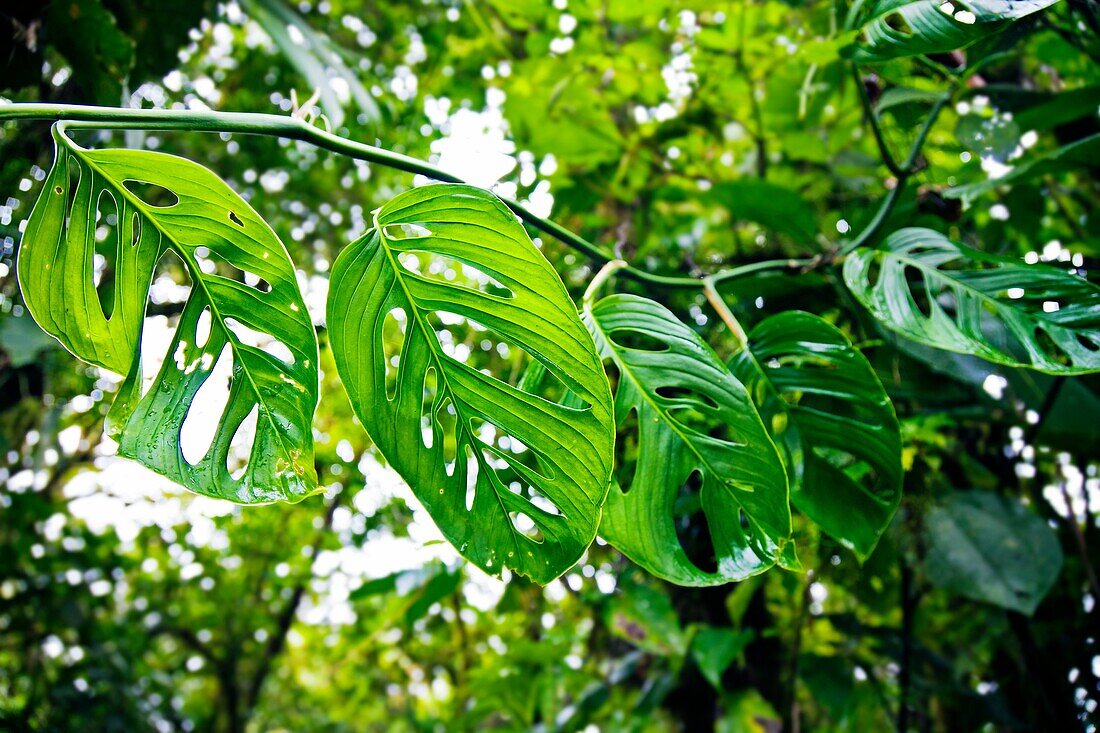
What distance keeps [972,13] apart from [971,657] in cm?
147

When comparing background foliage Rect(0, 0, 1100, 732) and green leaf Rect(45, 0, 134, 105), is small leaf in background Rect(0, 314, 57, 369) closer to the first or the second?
background foliage Rect(0, 0, 1100, 732)

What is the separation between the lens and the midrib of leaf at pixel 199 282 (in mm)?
432

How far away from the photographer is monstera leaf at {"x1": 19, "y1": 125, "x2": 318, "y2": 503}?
431mm

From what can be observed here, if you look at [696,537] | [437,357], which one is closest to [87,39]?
[437,357]

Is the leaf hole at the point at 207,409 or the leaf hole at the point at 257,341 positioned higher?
the leaf hole at the point at 257,341

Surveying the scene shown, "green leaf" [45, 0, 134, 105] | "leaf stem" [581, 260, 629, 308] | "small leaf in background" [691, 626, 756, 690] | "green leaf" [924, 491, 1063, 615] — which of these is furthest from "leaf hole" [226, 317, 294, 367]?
"green leaf" [924, 491, 1063, 615]

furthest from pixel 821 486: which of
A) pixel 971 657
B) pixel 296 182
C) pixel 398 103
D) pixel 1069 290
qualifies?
pixel 296 182

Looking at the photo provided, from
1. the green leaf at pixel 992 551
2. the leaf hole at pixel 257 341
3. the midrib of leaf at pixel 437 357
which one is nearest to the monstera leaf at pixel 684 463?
the midrib of leaf at pixel 437 357

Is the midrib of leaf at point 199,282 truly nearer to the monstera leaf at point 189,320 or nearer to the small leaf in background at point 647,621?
the monstera leaf at point 189,320

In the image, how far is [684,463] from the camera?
53 cm

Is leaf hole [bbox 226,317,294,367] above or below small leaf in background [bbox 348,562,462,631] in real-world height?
above

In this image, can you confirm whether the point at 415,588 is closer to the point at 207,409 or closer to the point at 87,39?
the point at 207,409

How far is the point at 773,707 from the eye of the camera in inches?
45.1

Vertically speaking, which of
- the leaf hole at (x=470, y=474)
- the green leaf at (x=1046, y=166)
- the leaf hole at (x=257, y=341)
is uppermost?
the green leaf at (x=1046, y=166)
